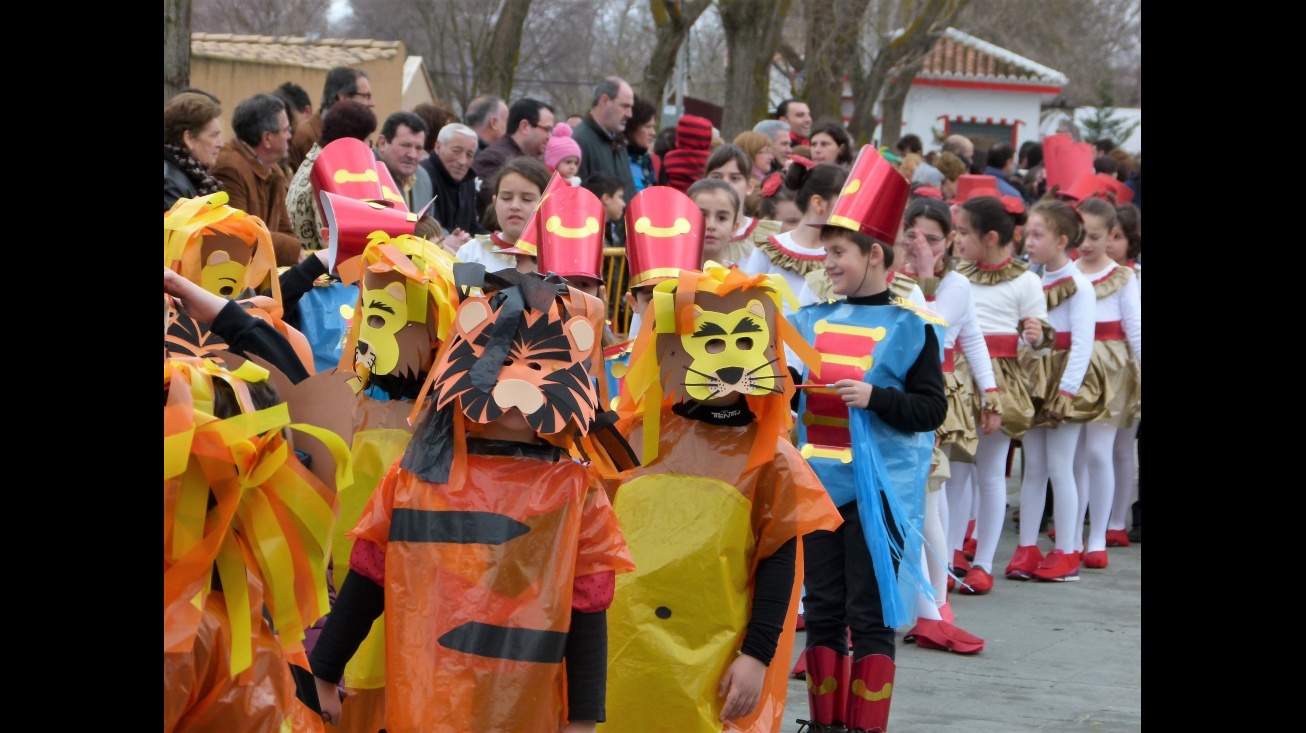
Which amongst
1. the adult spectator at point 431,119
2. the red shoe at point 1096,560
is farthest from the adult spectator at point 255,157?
the red shoe at point 1096,560

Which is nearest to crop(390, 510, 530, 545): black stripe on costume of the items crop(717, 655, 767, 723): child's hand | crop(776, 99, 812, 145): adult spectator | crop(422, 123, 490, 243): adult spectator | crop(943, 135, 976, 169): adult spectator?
crop(717, 655, 767, 723): child's hand

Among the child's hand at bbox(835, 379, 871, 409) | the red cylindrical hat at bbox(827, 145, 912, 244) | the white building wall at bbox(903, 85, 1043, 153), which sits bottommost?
the child's hand at bbox(835, 379, 871, 409)

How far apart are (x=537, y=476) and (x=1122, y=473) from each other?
732cm

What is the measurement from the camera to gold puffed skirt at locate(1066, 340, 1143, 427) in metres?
8.77

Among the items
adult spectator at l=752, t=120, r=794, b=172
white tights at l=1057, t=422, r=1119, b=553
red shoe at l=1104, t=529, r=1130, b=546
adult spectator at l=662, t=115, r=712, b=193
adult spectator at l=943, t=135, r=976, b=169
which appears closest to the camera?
white tights at l=1057, t=422, r=1119, b=553

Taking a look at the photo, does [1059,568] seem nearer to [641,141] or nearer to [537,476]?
[641,141]

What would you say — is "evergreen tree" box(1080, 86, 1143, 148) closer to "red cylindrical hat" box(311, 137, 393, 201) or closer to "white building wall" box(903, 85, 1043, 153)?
"white building wall" box(903, 85, 1043, 153)

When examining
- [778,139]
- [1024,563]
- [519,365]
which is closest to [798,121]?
[778,139]

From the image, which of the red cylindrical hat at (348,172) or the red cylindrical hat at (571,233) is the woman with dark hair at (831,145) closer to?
the red cylindrical hat at (348,172)

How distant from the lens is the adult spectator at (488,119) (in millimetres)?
10344

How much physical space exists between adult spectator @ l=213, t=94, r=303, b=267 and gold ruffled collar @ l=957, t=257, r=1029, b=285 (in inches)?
141

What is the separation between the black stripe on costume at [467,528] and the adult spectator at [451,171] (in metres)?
5.35

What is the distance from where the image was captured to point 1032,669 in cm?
653

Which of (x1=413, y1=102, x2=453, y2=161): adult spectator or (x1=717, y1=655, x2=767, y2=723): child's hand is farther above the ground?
(x1=413, y1=102, x2=453, y2=161): adult spectator
